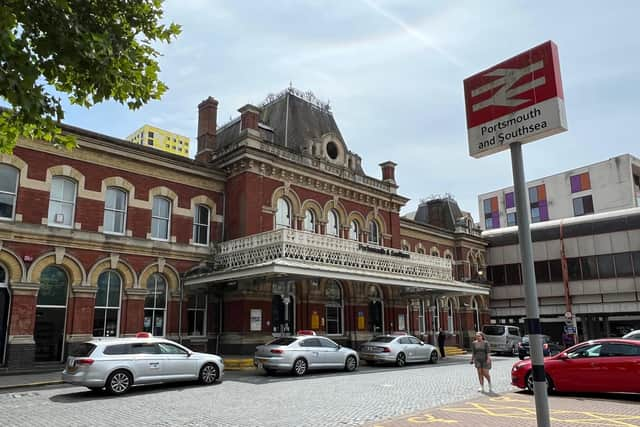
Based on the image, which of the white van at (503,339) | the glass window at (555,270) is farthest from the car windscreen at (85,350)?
the glass window at (555,270)

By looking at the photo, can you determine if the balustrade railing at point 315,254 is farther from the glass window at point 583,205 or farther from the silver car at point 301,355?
the glass window at point 583,205

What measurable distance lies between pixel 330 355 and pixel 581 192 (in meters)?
51.0

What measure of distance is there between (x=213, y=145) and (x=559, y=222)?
29314mm

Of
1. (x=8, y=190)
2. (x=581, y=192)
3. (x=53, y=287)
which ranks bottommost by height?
Result: (x=53, y=287)

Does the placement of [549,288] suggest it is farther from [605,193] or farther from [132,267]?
[132,267]

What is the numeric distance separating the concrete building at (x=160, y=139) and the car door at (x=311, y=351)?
325 feet

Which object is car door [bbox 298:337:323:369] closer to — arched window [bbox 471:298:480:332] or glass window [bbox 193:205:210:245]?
glass window [bbox 193:205:210:245]

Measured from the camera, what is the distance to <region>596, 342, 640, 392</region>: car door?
11875 millimetres

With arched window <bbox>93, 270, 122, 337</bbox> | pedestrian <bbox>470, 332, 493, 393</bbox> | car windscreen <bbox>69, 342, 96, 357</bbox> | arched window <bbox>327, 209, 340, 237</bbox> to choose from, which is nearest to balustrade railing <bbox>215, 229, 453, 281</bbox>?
arched window <bbox>327, 209, 340, 237</bbox>

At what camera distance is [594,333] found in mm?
41781

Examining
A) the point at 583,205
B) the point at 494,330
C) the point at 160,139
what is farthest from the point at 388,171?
the point at 160,139

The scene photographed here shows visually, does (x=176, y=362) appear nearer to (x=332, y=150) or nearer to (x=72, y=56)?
(x=72, y=56)

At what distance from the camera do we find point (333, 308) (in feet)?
86.7

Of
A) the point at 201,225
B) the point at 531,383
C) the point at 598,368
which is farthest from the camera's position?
the point at 201,225
